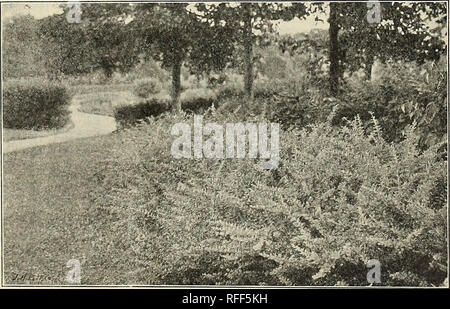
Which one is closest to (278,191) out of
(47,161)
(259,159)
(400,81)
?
(259,159)

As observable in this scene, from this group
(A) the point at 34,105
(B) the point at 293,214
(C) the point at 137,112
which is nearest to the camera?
(B) the point at 293,214

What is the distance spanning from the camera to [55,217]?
14.4 feet

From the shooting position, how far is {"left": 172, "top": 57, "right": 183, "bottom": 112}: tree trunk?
181 inches

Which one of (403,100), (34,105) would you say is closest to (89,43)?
(34,105)

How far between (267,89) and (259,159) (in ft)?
2.62

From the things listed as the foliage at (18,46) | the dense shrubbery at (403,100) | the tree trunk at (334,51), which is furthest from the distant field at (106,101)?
the dense shrubbery at (403,100)

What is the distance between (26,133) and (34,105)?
25cm

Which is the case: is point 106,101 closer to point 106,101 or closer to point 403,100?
point 106,101

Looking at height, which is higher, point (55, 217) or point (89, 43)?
point (89, 43)

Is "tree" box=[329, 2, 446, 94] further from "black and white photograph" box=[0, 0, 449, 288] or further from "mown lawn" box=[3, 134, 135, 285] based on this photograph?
"mown lawn" box=[3, 134, 135, 285]

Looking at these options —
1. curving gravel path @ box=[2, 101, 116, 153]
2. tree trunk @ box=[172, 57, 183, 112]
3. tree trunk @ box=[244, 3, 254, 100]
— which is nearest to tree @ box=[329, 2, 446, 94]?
tree trunk @ box=[244, 3, 254, 100]

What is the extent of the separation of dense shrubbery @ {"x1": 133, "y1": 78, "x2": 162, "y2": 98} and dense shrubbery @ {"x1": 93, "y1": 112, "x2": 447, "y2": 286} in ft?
1.44

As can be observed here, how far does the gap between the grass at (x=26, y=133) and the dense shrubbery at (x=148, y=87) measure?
1.97 ft
